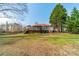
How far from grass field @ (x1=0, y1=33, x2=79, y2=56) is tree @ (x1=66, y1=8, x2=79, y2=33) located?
0.21 feet

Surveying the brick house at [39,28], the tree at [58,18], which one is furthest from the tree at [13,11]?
the tree at [58,18]

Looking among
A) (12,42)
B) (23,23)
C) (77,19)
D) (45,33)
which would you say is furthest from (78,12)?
(12,42)

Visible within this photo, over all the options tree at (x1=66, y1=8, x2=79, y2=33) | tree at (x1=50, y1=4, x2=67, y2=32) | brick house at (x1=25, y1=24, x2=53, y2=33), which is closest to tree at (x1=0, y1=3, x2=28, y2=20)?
brick house at (x1=25, y1=24, x2=53, y2=33)

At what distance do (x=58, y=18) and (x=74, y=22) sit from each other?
0.59 feet

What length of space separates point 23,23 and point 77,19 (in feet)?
1.94

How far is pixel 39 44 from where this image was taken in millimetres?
2203

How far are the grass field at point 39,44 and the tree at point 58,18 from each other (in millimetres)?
89

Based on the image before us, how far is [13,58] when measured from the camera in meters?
2.18

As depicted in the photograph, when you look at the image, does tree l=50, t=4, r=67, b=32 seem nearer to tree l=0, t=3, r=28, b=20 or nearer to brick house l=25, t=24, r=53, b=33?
brick house l=25, t=24, r=53, b=33

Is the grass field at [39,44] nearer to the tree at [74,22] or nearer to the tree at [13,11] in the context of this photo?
the tree at [74,22]

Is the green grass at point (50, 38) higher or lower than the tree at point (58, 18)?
lower

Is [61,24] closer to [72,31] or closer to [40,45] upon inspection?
[72,31]

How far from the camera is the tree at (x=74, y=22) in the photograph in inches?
86.7

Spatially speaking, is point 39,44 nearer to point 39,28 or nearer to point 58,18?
point 39,28
